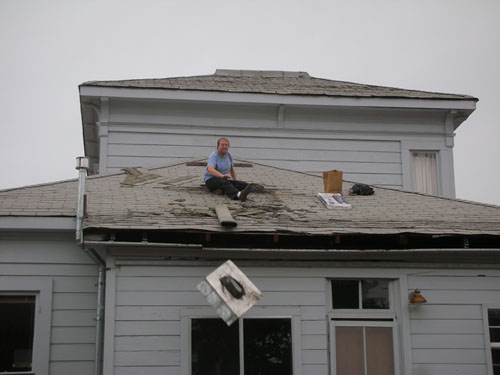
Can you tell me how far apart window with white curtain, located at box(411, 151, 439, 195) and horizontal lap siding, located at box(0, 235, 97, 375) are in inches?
296

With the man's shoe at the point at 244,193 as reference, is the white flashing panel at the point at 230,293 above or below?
below

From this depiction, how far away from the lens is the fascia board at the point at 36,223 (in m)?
9.14

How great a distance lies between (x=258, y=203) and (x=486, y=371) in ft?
12.9

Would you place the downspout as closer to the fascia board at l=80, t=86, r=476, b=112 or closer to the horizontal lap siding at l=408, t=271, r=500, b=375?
the horizontal lap siding at l=408, t=271, r=500, b=375

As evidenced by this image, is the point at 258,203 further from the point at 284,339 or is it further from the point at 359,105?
the point at 359,105

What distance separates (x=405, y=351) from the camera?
9.36 m

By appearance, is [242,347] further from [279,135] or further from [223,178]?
[279,135]

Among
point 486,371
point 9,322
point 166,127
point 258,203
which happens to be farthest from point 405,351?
point 166,127

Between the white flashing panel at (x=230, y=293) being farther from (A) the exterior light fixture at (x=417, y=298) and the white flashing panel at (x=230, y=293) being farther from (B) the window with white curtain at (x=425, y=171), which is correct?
(B) the window with white curtain at (x=425, y=171)

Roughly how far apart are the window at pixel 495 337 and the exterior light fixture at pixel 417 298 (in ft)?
3.70

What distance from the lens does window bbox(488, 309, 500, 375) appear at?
9.63m

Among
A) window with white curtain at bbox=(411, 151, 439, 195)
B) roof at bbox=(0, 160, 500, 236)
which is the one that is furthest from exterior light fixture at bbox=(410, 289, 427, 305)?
window with white curtain at bbox=(411, 151, 439, 195)

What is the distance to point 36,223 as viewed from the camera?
9.18 m

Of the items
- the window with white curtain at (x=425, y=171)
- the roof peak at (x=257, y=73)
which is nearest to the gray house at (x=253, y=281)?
the window with white curtain at (x=425, y=171)
